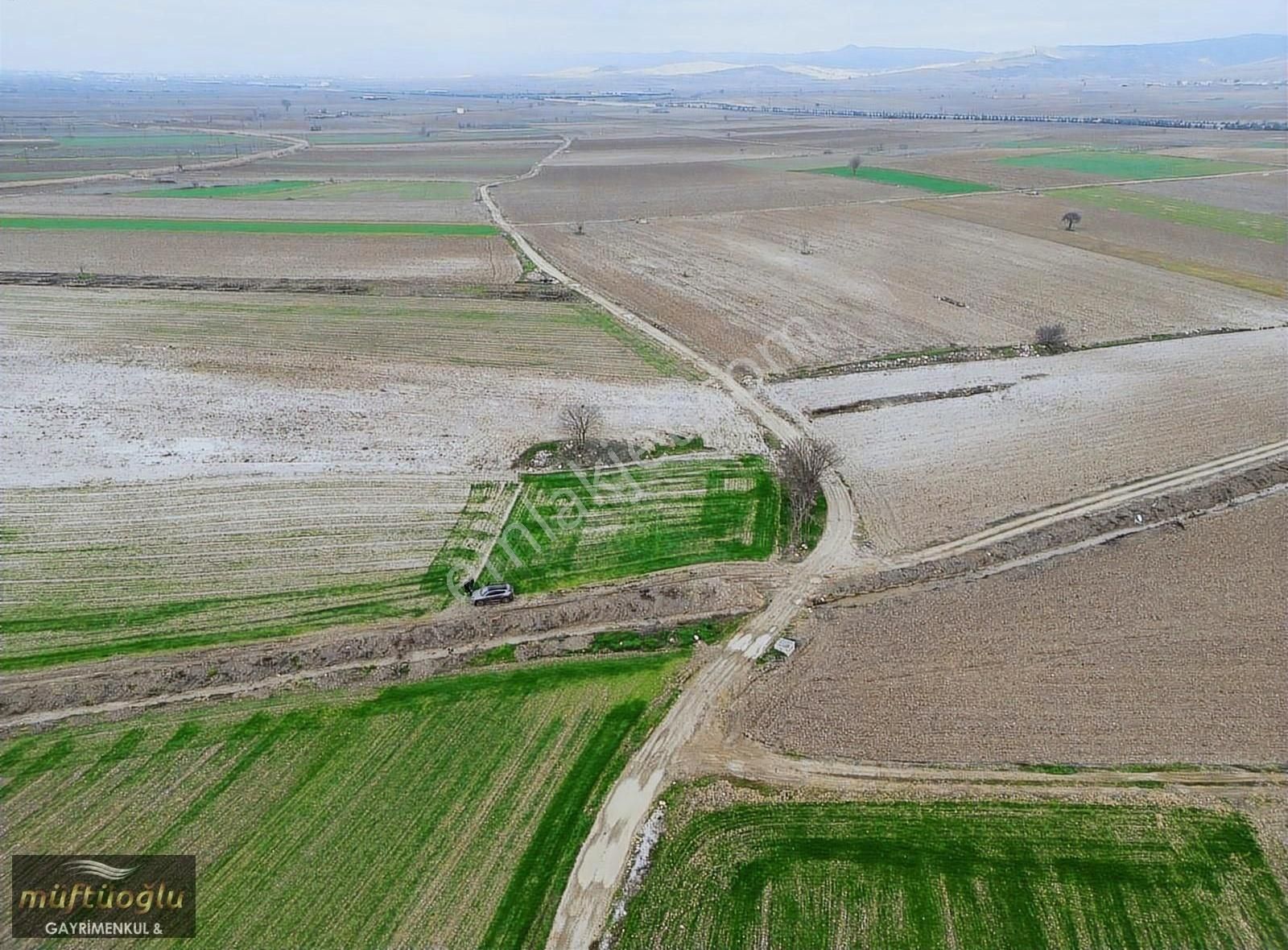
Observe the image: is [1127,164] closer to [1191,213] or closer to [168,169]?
[1191,213]

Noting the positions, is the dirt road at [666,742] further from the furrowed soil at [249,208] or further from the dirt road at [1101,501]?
the furrowed soil at [249,208]

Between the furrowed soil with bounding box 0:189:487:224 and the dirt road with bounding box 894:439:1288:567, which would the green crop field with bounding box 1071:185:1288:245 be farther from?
the furrowed soil with bounding box 0:189:487:224

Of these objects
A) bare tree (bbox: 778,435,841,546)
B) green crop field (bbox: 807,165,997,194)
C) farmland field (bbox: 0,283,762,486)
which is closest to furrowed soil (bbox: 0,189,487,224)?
farmland field (bbox: 0,283,762,486)

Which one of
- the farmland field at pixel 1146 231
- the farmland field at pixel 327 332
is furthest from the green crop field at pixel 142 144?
the farmland field at pixel 1146 231

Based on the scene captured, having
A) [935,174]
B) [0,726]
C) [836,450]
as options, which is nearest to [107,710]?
[0,726]

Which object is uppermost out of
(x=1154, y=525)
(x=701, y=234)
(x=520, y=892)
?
(x=701, y=234)

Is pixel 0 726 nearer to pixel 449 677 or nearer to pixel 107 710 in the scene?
pixel 107 710
